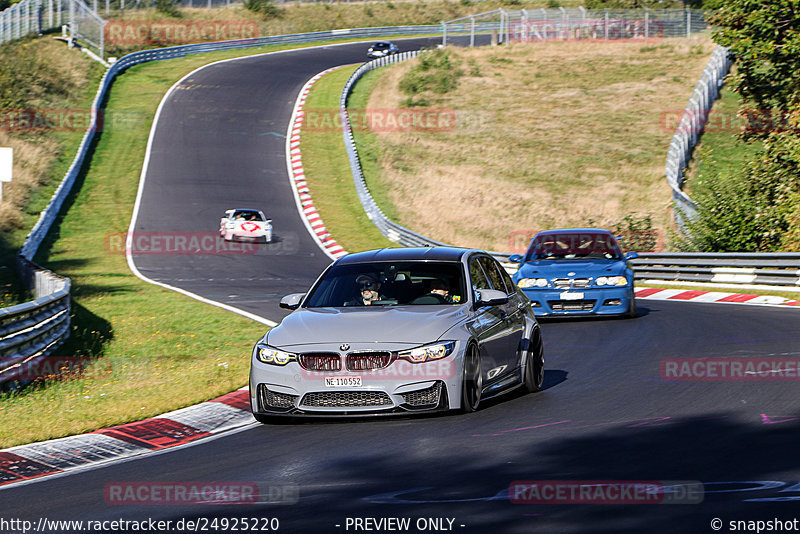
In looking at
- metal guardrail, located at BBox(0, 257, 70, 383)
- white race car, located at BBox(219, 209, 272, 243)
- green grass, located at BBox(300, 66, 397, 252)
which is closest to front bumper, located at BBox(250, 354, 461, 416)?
metal guardrail, located at BBox(0, 257, 70, 383)

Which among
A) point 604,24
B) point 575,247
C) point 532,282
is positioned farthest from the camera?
point 604,24

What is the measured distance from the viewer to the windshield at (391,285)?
10289 mm

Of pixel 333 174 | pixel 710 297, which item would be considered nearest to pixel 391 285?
pixel 710 297

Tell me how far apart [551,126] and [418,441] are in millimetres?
49267

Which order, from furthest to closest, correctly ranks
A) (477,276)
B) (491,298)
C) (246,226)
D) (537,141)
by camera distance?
(537,141)
(246,226)
(477,276)
(491,298)

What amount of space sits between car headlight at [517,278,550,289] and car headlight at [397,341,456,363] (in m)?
9.08

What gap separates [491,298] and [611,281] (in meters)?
8.42

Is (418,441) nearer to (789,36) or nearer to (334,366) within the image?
(334,366)

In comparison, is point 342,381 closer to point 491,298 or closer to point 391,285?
point 391,285

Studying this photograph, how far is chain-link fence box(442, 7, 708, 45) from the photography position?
7125 cm

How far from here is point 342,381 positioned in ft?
30.0

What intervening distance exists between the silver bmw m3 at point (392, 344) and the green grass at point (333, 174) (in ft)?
78.0

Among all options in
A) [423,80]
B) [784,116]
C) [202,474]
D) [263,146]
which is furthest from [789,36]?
[423,80]

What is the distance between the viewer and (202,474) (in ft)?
25.2
